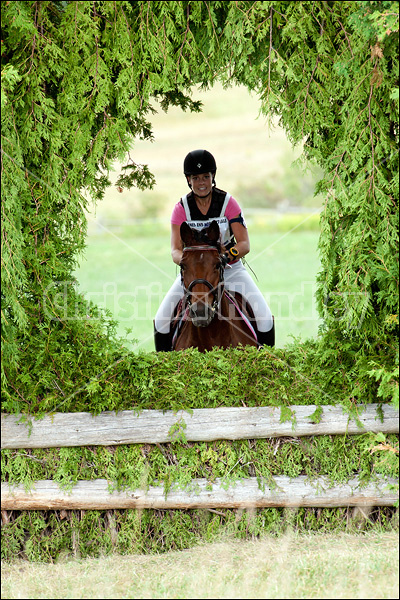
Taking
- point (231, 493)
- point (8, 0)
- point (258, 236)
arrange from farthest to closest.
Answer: point (258, 236) < point (231, 493) < point (8, 0)

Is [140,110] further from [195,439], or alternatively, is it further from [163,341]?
[163,341]

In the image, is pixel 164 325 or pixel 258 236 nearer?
pixel 164 325

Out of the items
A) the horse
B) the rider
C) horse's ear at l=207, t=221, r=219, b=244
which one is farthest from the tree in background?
the rider

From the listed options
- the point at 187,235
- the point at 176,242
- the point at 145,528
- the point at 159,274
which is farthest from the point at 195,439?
the point at 159,274

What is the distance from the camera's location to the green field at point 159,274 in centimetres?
1909

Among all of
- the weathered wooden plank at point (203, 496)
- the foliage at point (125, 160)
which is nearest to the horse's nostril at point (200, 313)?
the foliage at point (125, 160)

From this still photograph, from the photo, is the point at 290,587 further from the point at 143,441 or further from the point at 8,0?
the point at 8,0

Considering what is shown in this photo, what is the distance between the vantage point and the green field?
19.1 m

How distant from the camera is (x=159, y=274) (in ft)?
82.4

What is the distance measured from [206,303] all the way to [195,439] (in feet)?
4.52

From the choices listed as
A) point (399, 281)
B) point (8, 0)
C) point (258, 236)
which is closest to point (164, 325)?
point (399, 281)

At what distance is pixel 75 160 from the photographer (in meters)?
4.94

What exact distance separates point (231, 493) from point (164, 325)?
261 centimetres

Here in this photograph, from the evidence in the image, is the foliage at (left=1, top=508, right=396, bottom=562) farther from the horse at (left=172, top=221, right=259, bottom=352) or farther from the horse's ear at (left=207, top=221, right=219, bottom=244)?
the horse's ear at (left=207, top=221, right=219, bottom=244)
